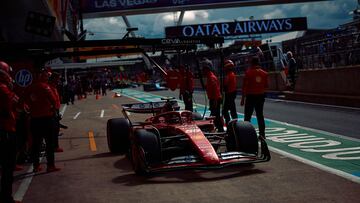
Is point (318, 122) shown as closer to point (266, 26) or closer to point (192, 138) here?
point (192, 138)

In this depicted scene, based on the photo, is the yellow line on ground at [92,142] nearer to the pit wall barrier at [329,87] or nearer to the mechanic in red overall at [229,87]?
the mechanic in red overall at [229,87]

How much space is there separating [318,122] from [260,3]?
3011 cm

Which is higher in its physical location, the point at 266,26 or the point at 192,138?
the point at 266,26

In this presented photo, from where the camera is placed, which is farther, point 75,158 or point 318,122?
→ point 318,122

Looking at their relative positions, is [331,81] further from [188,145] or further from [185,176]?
[185,176]

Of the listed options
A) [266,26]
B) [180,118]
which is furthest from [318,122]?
[266,26]

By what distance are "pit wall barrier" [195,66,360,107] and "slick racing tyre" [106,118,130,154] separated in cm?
871

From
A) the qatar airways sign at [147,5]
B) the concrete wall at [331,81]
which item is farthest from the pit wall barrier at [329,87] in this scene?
the qatar airways sign at [147,5]

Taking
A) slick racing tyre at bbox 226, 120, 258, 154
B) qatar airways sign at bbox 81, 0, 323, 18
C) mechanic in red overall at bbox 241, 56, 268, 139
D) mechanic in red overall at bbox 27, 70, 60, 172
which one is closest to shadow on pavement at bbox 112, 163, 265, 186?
slick racing tyre at bbox 226, 120, 258, 154

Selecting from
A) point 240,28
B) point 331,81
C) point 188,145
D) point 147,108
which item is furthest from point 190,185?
point 240,28

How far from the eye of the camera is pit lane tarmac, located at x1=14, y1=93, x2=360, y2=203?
5.98 m

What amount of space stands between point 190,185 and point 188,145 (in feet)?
4.84

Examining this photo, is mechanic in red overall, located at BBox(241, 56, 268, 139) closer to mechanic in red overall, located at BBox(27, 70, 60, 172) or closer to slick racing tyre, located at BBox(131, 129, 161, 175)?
slick racing tyre, located at BBox(131, 129, 161, 175)

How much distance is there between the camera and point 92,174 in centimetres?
804
